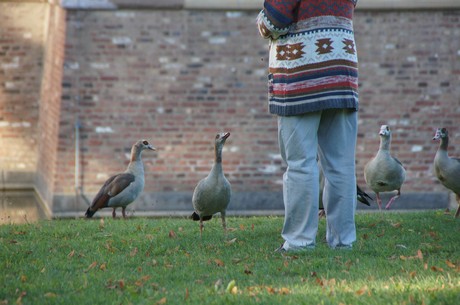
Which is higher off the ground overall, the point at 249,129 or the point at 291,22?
the point at 291,22

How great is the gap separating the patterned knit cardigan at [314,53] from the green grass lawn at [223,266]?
1.13 m

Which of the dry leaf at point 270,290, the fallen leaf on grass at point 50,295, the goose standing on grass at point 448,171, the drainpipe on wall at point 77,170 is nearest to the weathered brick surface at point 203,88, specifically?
the drainpipe on wall at point 77,170

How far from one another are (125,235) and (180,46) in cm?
626

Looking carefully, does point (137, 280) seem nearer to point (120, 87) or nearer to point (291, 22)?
point (291, 22)

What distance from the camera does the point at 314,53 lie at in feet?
21.2

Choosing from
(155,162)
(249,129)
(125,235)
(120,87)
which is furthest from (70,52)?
(125,235)

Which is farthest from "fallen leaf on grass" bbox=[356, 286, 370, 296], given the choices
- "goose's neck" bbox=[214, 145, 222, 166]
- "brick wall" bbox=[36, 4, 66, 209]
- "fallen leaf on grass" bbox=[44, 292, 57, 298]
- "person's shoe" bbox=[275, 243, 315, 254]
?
"brick wall" bbox=[36, 4, 66, 209]

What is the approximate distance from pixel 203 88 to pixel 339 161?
7.64m

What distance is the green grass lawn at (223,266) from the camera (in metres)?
5.32

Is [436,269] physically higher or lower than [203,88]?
lower

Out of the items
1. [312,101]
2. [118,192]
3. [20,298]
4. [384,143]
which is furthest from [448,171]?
[20,298]

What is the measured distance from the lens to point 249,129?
559 inches

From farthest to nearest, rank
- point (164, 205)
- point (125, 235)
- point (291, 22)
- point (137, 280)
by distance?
point (164, 205) < point (125, 235) < point (291, 22) < point (137, 280)

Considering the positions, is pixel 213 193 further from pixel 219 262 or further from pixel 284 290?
pixel 284 290
